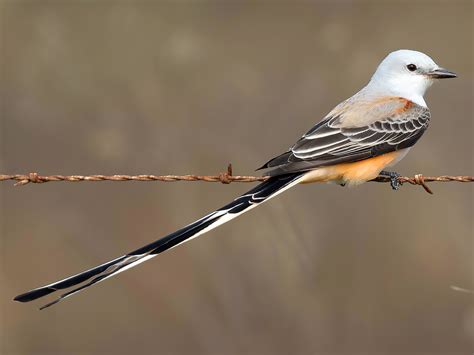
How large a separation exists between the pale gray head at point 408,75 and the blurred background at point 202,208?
1.45 meters

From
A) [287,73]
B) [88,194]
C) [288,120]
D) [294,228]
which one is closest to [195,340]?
→ [294,228]

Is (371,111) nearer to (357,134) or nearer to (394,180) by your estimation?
(357,134)

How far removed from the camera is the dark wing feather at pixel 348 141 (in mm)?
5062

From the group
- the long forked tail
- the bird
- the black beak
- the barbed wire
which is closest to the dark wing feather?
the bird

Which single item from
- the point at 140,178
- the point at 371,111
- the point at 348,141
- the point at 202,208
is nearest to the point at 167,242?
the point at 140,178

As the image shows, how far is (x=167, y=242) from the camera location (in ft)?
14.4

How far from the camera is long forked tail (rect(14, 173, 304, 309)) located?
4102 mm

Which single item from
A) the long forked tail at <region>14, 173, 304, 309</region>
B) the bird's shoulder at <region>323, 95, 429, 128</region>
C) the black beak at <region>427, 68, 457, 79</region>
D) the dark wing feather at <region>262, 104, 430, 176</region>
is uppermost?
the black beak at <region>427, 68, 457, 79</region>

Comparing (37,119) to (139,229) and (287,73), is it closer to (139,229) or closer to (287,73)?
(139,229)

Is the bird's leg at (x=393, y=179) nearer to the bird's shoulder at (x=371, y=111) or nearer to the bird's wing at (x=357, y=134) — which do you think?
the bird's wing at (x=357, y=134)

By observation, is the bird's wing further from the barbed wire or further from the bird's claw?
the barbed wire

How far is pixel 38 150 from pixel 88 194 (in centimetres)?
61

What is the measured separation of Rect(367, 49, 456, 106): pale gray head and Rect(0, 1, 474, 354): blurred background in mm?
1450

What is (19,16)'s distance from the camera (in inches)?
327
